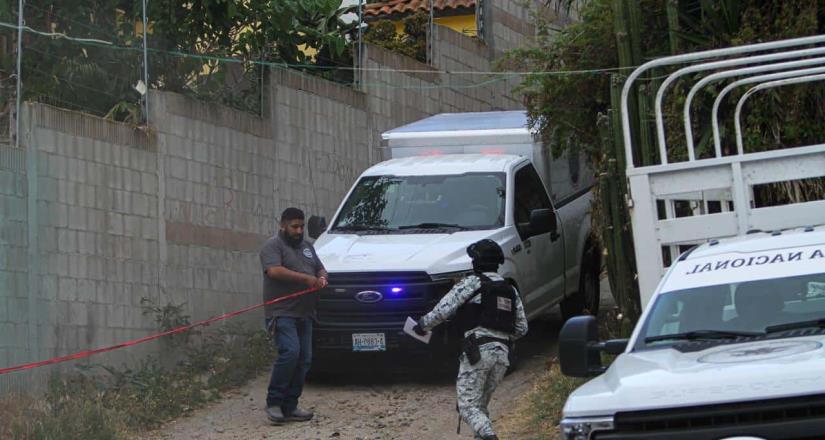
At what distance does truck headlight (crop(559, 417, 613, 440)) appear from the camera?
6418 millimetres

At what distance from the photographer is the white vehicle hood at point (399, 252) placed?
40.8 ft

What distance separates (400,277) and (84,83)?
389cm

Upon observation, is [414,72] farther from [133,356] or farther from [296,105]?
[133,356]

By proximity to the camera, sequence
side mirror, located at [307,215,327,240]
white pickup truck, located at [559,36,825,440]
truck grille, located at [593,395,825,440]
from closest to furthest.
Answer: truck grille, located at [593,395,825,440] < white pickup truck, located at [559,36,825,440] < side mirror, located at [307,215,327,240]

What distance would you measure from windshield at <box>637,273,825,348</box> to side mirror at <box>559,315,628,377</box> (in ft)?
0.95

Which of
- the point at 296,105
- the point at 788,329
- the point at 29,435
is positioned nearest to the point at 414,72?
the point at 296,105

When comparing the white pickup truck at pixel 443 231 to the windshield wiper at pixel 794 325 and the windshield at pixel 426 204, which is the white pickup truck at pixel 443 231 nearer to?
the windshield at pixel 426 204

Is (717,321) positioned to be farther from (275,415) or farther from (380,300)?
(380,300)

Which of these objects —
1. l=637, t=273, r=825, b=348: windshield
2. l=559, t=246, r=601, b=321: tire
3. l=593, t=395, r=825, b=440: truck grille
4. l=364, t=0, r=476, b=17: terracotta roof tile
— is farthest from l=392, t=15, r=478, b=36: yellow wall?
l=593, t=395, r=825, b=440: truck grille

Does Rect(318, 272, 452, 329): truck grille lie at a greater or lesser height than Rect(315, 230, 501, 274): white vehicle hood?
lesser

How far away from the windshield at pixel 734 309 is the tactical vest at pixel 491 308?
1891mm

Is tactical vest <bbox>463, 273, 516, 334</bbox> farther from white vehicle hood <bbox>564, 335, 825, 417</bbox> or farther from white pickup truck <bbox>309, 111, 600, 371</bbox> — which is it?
white vehicle hood <bbox>564, 335, 825, 417</bbox>

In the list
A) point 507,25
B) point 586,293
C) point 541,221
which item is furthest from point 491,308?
point 507,25

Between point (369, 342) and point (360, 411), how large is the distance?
73 centimetres
